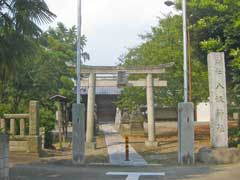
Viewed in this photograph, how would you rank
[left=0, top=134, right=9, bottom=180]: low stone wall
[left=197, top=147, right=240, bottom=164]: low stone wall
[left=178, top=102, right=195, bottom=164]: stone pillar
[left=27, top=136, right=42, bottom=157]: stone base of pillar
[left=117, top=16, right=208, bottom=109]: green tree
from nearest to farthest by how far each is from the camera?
[left=0, top=134, right=9, bottom=180]: low stone wall → [left=197, top=147, right=240, bottom=164]: low stone wall → [left=178, top=102, right=195, bottom=164]: stone pillar → [left=27, top=136, right=42, bottom=157]: stone base of pillar → [left=117, top=16, right=208, bottom=109]: green tree

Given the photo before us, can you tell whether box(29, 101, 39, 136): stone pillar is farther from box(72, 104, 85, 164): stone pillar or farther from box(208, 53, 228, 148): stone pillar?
box(208, 53, 228, 148): stone pillar

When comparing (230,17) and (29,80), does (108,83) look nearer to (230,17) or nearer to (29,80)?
(29,80)

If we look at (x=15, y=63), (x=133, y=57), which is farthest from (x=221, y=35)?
(x=133, y=57)

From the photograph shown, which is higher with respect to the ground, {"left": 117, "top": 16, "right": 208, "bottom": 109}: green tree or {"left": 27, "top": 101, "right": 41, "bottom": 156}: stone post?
{"left": 117, "top": 16, "right": 208, "bottom": 109}: green tree

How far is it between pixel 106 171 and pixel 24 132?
6085 millimetres

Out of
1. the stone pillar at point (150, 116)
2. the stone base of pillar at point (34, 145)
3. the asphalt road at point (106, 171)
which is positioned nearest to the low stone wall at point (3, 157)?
the asphalt road at point (106, 171)

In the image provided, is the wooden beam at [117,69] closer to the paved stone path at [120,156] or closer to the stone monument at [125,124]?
the paved stone path at [120,156]

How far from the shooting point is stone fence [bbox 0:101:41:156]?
66.3 ft

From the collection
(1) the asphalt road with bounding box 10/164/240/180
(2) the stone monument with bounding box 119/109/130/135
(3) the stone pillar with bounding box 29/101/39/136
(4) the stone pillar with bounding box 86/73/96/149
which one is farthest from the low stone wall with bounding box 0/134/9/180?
(2) the stone monument with bounding box 119/109/130/135

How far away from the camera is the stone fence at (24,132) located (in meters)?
20.2

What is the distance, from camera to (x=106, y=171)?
A: 1644 centimetres

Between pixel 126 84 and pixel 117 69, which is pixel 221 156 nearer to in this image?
pixel 126 84

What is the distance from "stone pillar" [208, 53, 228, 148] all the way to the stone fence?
295 inches

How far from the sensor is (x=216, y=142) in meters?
18.6
